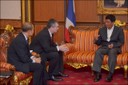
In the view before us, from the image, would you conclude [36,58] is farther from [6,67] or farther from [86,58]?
[86,58]

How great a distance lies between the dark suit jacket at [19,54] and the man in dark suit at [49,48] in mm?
573

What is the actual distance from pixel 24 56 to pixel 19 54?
0.09 meters

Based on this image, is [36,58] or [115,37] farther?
[115,37]

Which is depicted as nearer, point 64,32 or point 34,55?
point 34,55

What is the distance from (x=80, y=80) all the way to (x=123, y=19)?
85.7 inches

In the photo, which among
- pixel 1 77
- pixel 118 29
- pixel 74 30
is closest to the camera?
pixel 1 77

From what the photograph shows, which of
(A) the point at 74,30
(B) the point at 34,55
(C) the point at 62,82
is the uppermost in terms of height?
(A) the point at 74,30

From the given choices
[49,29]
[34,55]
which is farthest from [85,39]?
[34,55]

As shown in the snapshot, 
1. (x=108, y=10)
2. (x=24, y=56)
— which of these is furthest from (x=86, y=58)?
(x=108, y=10)

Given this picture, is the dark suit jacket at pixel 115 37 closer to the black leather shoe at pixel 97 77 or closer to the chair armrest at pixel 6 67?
the black leather shoe at pixel 97 77

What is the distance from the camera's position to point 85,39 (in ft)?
20.3

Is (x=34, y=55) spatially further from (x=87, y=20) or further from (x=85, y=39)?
(x=87, y=20)

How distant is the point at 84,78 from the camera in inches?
216

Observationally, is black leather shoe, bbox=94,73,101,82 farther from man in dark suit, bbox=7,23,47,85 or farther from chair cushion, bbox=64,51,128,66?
man in dark suit, bbox=7,23,47,85
